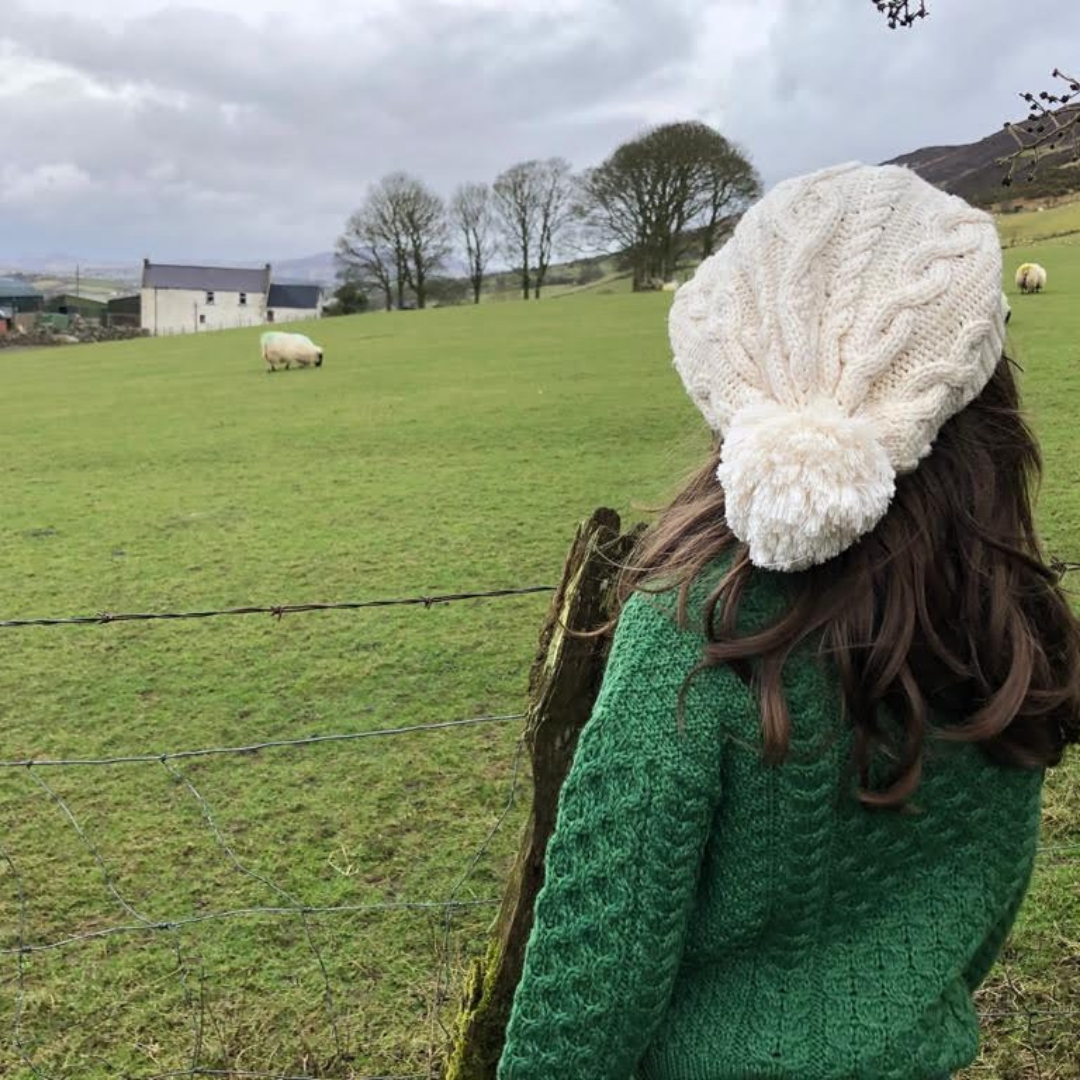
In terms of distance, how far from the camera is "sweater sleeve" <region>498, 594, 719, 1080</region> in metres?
1.22

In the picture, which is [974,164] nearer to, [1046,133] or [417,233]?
[1046,133]

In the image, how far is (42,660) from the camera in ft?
21.2

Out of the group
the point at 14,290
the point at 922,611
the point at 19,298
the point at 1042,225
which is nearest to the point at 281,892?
the point at 922,611

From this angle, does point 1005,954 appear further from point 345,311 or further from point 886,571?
point 345,311

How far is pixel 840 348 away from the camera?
122 centimetres

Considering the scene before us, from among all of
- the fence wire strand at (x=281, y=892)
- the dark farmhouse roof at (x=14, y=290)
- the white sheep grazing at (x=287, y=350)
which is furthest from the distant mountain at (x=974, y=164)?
the dark farmhouse roof at (x=14, y=290)

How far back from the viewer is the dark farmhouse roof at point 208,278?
8569 centimetres

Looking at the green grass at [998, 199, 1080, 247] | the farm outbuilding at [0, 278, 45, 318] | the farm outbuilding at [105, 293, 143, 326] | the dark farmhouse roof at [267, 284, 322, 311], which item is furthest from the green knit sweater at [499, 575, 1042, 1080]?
the farm outbuilding at [0, 278, 45, 318]

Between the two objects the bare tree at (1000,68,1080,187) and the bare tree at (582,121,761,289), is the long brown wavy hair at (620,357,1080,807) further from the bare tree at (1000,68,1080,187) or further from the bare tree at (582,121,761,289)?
the bare tree at (582,121,761,289)

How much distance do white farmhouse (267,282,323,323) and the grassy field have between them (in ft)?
251

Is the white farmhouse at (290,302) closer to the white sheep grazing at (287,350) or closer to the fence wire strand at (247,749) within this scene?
the white sheep grazing at (287,350)

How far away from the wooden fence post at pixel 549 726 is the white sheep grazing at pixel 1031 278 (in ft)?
81.9

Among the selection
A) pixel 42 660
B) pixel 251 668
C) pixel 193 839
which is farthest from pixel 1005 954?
pixel 42 660

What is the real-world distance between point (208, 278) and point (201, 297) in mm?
3137
